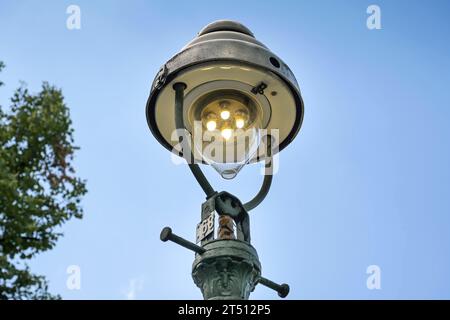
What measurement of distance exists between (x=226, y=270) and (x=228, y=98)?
38.2 inches

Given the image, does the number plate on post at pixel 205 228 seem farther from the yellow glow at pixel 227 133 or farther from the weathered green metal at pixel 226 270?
the yellow glow at pixel 227 133

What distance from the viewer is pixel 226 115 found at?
2.86 m

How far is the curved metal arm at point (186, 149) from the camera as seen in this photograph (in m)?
2.56

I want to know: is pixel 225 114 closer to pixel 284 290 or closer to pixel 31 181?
pixel 284 290

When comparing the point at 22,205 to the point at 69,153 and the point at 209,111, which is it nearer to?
the point at 69,153

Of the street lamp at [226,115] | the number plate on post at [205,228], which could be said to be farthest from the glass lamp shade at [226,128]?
the number plate on post at [205,228]

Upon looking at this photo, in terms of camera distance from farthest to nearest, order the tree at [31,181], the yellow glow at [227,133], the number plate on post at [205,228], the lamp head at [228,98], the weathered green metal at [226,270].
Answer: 1. the tree at [31,181]
2. the yellow glow at [227,133]
3. the lamp head at [228,98]
4. the number plate on post at [205,228]
5. the weathered green metal at [226,270]

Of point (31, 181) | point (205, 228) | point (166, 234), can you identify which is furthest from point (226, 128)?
point (31, 181)

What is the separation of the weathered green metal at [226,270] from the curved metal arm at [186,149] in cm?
32

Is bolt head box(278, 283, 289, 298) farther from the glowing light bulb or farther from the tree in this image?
the tree

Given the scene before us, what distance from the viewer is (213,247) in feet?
7.56
